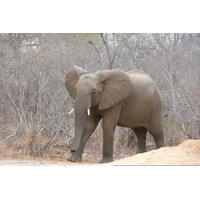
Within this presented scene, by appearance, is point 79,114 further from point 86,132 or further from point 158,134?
point 158,134

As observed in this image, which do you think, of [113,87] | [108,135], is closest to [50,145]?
[108,135]

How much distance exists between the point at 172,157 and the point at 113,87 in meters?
2.53

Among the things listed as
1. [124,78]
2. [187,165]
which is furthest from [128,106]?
[187,165]

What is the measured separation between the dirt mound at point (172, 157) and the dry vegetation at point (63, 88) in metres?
2.48

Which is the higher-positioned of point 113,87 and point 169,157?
point 113,87

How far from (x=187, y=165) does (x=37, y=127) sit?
336cm

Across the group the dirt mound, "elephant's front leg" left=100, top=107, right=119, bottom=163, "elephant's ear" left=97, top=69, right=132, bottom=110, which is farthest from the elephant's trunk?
the dirt mound

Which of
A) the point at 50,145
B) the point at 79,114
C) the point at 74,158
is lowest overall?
the point at 74,158

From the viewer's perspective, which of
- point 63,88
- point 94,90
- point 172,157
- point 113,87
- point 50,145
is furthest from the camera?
point 63,88

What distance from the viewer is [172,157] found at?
6.44 metres

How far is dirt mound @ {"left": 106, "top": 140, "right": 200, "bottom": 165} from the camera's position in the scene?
6231 mm

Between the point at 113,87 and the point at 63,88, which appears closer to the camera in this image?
the point at 113,87

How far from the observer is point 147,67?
1145 cm

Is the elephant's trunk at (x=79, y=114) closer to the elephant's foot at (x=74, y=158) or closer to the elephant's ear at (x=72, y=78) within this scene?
the elephant's foot at (x=74, y=158)
